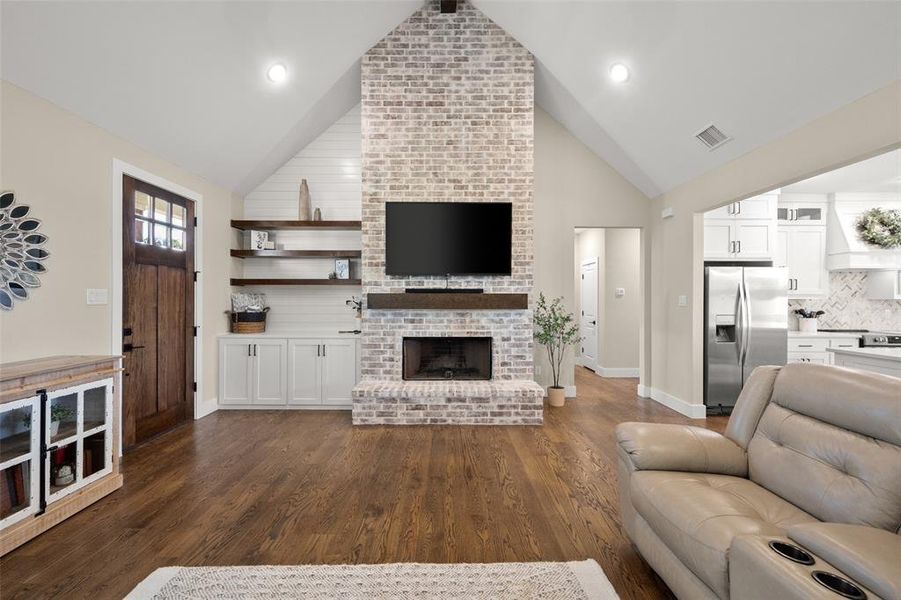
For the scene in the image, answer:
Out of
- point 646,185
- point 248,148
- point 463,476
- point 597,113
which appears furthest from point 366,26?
point 463,476

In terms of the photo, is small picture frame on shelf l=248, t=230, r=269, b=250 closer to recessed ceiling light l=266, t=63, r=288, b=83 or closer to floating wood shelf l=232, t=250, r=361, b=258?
floating wood shelf l=232, t=250, r=361, b=258

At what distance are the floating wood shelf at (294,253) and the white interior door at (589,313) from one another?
167 inches

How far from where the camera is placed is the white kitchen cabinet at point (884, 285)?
5172mm

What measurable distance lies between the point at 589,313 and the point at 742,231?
3057 mm

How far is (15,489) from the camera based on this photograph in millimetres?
2186

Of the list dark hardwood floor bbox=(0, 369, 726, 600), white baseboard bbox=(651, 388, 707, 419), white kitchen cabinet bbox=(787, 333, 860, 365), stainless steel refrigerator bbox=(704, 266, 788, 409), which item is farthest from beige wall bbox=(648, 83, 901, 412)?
dark hardwood floor bbox=(0, 369, 726, 600)

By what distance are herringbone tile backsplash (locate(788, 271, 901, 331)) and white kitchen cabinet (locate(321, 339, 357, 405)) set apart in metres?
5.89

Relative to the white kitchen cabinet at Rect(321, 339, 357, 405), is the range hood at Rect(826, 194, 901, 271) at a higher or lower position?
higher

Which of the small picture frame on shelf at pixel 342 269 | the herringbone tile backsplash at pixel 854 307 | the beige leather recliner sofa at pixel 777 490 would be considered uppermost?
the small picture frame on shelf at pixel 342 269

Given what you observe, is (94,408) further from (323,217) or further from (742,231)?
(742,231)

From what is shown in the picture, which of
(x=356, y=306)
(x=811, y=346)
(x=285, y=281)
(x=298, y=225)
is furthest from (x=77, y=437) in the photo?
(x=811, y=346)

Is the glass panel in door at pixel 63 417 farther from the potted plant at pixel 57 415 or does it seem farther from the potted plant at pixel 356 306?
the potted plant at pixel 356 306

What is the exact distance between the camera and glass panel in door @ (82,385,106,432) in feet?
8.54

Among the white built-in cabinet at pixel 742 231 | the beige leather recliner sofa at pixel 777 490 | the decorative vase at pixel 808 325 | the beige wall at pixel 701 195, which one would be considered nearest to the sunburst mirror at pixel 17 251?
the beige leather recliner sofa at pixel 777 490
